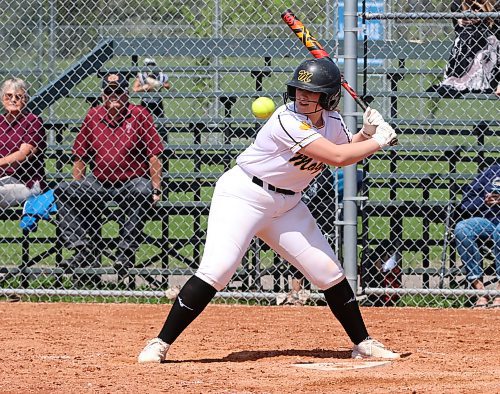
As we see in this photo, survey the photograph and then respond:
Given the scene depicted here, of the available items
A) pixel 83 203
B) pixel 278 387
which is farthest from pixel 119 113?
pixel 278 387

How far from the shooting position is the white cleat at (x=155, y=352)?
4969 mm

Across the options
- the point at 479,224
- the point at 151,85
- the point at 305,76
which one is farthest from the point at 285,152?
the point at 151,85

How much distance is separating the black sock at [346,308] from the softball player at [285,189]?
1.4 inches

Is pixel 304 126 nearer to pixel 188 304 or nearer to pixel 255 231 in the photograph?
pixel 255 231

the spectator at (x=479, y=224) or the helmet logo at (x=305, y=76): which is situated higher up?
the helmet logo at (x=305, y=76)

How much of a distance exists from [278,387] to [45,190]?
4.45 metres

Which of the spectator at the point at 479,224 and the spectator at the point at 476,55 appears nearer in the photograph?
the spectator at the point at 479,224

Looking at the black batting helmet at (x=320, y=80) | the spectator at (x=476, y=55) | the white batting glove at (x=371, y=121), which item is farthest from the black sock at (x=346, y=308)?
the spectator at (x=476, y=55)

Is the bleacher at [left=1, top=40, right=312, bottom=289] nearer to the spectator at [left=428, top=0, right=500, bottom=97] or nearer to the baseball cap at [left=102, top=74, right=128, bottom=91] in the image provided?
the baseball cap at [left=102, top=74, right=128, bottom=91]

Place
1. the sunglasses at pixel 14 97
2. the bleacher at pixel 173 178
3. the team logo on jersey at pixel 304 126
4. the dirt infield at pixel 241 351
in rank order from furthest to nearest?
1. the sunglasses at pixel 14 97
2. the bleacher at pixel 173 178
3. the team logo on jersey at pixel 304 126
4. the dirt infield at pixel 241 351

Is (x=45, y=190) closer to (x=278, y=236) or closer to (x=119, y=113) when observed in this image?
(x=119, y=113)

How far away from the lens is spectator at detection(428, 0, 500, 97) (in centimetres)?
797

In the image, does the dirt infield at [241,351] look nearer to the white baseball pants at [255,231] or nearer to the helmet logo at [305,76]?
the white baseball pants at [255,231]

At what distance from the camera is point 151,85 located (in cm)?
933
